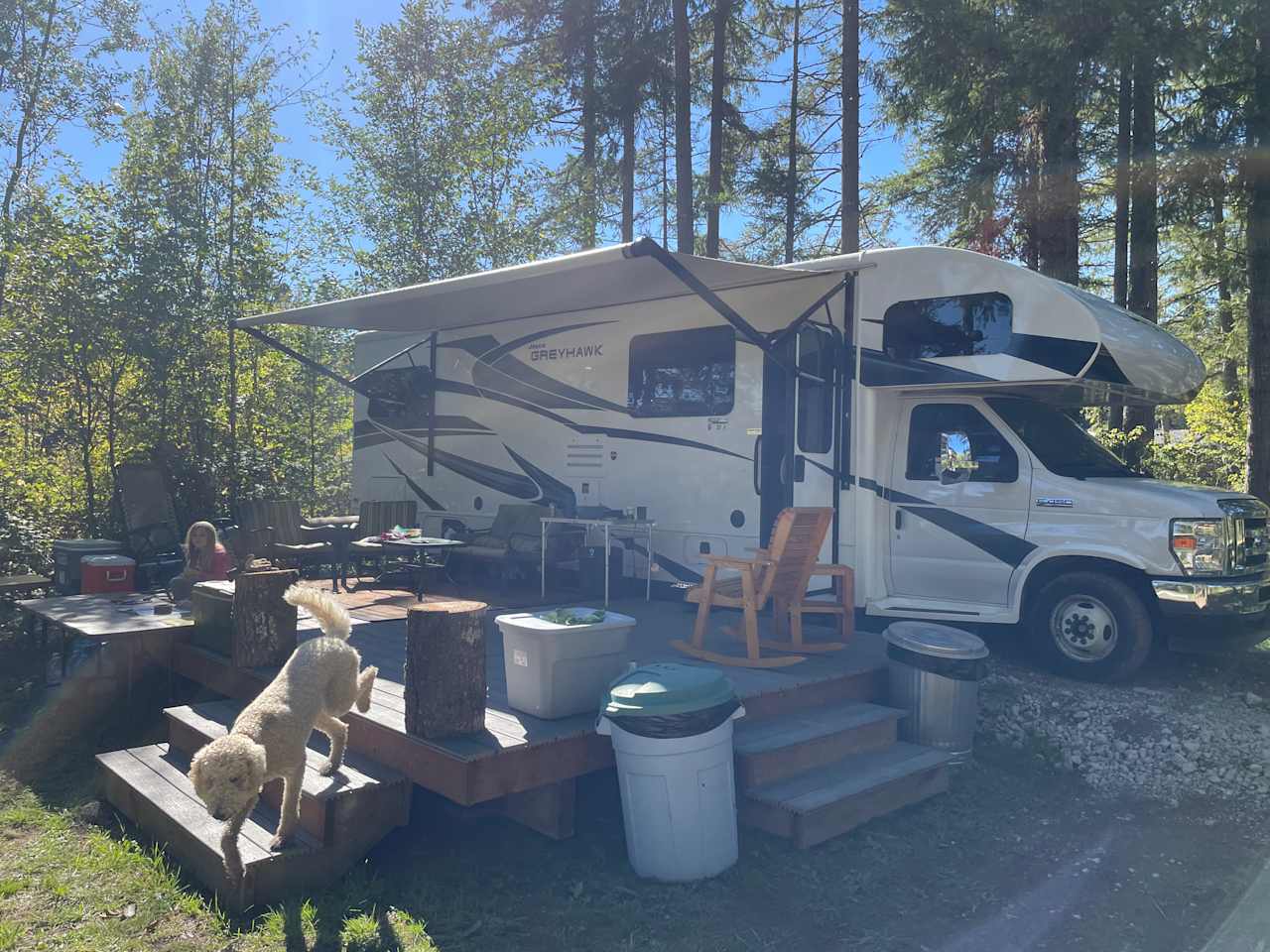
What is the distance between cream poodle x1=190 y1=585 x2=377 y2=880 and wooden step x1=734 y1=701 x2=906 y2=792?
5.73 feet

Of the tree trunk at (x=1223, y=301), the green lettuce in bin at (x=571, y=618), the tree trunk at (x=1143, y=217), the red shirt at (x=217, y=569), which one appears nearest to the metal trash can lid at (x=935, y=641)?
the green lettuce in bin at (x=571, y=618)

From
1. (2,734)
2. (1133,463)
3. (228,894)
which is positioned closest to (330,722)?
(228,894)

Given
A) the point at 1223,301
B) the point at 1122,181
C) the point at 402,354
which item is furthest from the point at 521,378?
the point at 1223,301

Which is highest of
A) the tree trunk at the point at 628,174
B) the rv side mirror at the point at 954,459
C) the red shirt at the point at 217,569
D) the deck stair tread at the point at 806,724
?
the tree trunk at the point at 628,174

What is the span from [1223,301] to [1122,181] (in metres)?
5.55

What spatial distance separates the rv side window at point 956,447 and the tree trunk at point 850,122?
724 centimetres

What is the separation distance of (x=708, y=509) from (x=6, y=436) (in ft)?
27.4

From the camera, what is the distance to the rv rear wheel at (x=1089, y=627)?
576 centimetres

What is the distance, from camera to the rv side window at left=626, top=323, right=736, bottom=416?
714 centimetres

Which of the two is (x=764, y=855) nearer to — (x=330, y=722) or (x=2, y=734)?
(x=330, y=722)

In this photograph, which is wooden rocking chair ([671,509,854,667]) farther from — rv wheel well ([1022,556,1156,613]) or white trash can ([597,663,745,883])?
white trash can ([597,663,745,883])

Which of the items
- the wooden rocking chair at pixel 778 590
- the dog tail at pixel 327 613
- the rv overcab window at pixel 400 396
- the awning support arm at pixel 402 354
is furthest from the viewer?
the rv overcab window at pixel 400 396

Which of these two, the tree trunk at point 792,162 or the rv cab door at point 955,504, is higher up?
the tree trunk at point 792,162

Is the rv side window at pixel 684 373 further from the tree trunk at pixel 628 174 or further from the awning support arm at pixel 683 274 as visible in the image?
the tree trunk at pixel 628 174
